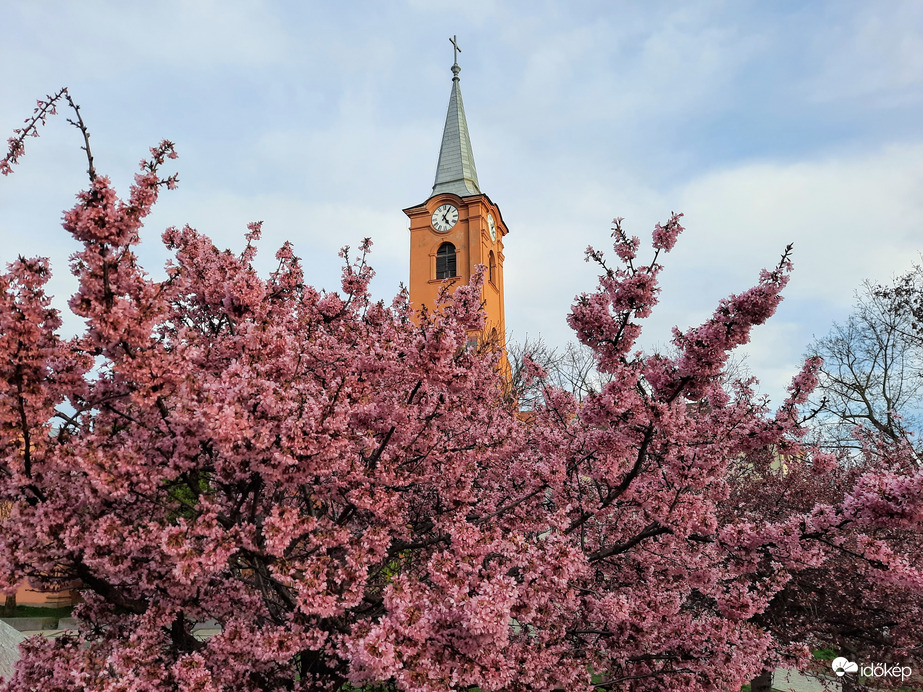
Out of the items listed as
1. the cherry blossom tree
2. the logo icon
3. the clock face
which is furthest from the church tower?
the cherry blossom tree

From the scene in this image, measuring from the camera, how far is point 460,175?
3450 cm

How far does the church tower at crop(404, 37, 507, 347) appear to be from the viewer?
105 ft

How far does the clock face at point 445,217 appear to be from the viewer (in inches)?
1292

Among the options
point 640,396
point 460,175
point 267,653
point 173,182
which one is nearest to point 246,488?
point 267,653

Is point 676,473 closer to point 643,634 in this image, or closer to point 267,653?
point 643,634

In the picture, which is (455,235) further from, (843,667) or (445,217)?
(843,667)

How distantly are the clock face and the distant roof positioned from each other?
1.14 meters

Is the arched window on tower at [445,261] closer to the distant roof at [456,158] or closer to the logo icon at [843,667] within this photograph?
the distant roof at [456,158]

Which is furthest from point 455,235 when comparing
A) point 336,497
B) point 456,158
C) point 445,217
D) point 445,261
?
point 336,497

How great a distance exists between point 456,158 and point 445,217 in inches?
185

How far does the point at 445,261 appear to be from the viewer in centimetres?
3275

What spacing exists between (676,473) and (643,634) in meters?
1.36

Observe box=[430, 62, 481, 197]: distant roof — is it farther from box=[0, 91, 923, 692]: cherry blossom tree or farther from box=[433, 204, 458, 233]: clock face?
box=[0, 91, 923, 692]: cherry blossom tree

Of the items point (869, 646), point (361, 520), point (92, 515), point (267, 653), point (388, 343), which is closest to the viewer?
point (267, 653)
